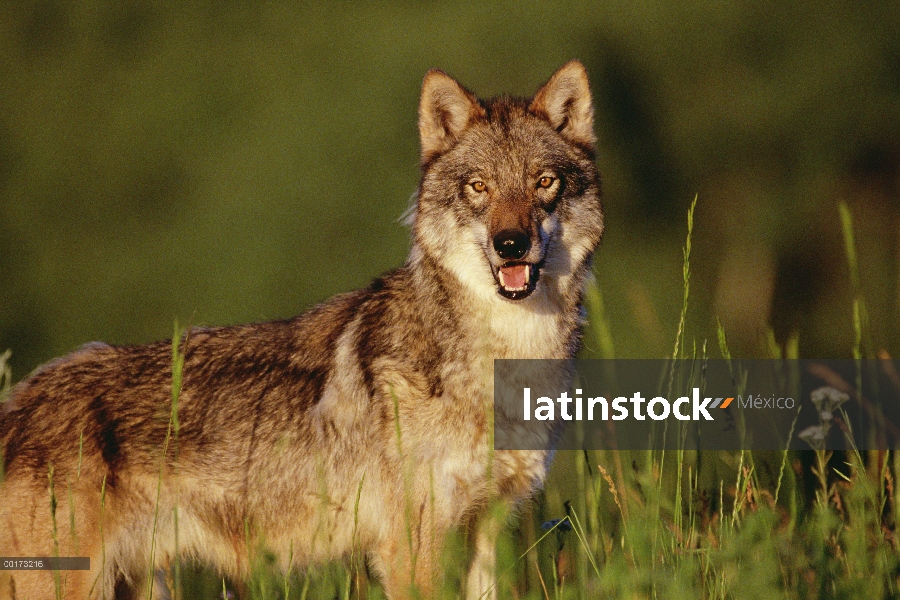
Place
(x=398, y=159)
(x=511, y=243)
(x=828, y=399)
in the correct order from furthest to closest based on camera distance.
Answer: (x=398, y=159), (x=511, y=243), (x=828, y=399)

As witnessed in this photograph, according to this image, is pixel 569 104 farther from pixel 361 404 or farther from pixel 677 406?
pixel 677 406

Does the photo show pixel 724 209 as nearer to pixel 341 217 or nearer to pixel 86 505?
pixel 341 217

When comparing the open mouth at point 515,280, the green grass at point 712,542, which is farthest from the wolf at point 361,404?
the green grass at point 712,542

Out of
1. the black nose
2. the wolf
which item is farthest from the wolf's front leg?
the black nose

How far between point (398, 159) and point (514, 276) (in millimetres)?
10565

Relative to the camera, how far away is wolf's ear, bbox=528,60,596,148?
13.6 feet

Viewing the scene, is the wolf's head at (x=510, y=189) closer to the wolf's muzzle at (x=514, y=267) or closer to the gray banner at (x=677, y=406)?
the wolf's muzzle at (x=514, y=267)

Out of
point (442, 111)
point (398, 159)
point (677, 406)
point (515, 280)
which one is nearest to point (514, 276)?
point (515, 280)

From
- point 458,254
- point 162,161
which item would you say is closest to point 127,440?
point 458,254

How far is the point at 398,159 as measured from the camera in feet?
46.3

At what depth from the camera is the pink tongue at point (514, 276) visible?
12.2 ft

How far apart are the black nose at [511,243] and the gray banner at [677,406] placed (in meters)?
0.43

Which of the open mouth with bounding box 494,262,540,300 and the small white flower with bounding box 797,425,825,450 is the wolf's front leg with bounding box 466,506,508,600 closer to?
the open mouth with bounding box 494,262,540,300

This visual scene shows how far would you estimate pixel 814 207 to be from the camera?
46.7ft
